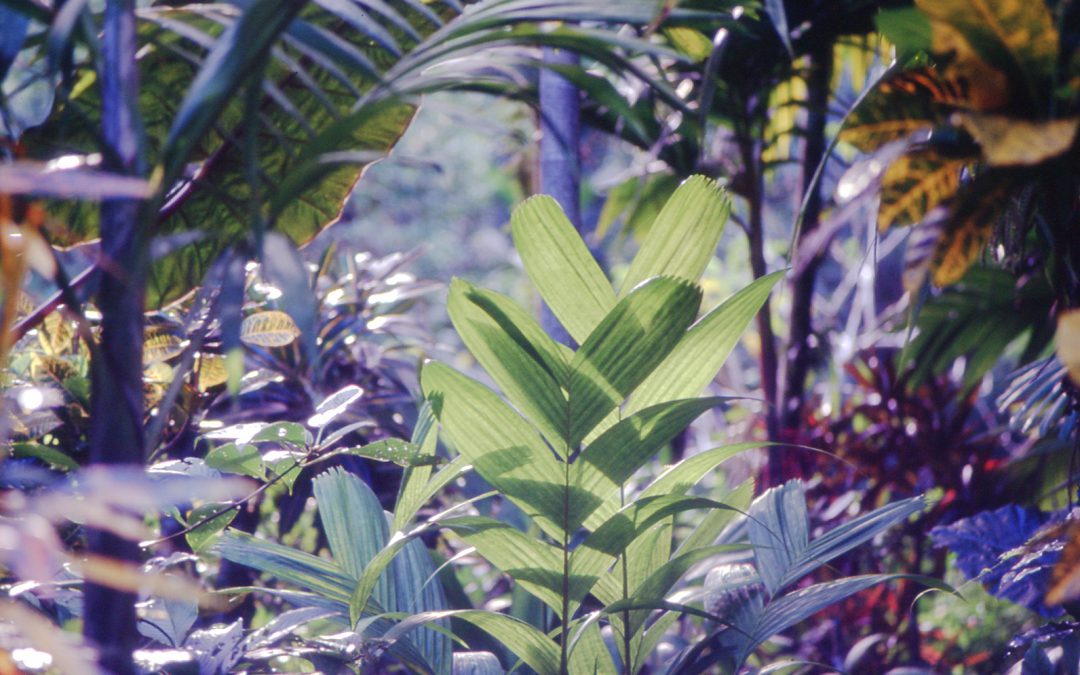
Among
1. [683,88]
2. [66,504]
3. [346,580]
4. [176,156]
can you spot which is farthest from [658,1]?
[683,88]

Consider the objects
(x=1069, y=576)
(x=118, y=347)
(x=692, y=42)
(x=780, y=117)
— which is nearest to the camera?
(x=1069, y=576)

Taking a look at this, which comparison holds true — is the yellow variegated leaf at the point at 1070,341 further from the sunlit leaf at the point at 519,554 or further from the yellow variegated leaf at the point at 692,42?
the yellow variegated leaf at the point at 692,42

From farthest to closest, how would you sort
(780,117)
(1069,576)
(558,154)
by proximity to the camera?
(780,117) → (558,154) → (1069,576)

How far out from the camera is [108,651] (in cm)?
52

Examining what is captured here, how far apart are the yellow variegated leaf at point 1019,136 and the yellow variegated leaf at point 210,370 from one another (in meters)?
0.85

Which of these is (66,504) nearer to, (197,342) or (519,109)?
(197,342)

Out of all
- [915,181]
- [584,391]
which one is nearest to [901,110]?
[915,181]

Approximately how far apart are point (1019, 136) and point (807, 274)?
124 centimetres

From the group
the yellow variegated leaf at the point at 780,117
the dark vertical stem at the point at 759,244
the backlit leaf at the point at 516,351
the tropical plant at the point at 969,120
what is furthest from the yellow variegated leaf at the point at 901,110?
the yellow variegated leaf at the point at 780,117

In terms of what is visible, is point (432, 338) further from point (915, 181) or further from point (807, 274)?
point (915, 181)

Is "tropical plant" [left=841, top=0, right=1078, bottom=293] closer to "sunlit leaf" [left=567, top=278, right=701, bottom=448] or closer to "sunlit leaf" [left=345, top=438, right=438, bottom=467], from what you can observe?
"sunlit leaf" [left=567, top=278, right=701, bottom=448]

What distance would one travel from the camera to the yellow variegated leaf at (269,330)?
0.95 m

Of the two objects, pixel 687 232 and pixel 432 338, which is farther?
pixel 432 338

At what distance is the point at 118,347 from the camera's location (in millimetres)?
536
